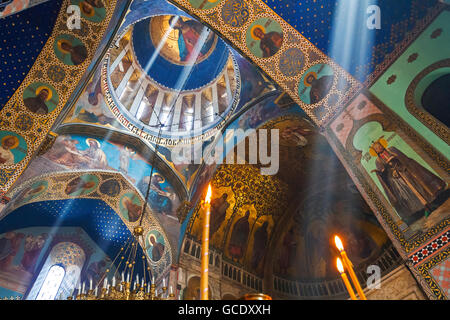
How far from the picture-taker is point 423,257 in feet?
14.0

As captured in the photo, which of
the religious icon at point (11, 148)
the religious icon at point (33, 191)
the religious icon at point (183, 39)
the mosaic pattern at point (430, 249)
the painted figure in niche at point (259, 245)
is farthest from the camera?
the religious icon at point (183, 39)

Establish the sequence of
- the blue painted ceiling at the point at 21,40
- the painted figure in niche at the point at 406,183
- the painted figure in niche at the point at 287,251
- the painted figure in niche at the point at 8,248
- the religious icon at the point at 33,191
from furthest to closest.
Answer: the painted figure in niche at the point at 287,251 → the painted figure in niche at the point at 8,248 → the religious icon at the point at 33,191 → the blue painted ceiling at the point at 21,40 → the painted figure in niche at the point at 406,183

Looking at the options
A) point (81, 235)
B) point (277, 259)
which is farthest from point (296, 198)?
point (81, 235)

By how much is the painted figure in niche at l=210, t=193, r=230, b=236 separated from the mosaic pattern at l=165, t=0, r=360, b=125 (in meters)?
4.43

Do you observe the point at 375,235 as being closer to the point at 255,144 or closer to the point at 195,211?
the point at 255,144

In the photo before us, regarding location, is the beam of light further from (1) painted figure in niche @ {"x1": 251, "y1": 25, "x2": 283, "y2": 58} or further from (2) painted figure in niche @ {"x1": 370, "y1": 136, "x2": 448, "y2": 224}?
(2) painted figure in niche @ {"x1": 370, "y1": 136, "x2": 448, "y2": 224}

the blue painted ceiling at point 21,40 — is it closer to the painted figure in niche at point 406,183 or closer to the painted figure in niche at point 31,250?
the painted figure in niche at point 31,250

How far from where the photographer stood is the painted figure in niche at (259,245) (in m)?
10.3

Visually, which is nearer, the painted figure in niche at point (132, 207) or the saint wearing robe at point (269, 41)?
the saint wearing robe at point (269, 41)

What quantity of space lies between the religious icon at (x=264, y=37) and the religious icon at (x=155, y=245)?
21.2 ft

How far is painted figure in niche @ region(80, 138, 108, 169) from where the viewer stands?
902cm

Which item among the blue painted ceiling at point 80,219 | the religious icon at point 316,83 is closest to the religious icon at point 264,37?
the religious icon at point 316,83

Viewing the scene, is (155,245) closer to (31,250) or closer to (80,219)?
(80,219)

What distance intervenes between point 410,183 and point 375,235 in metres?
4.95
